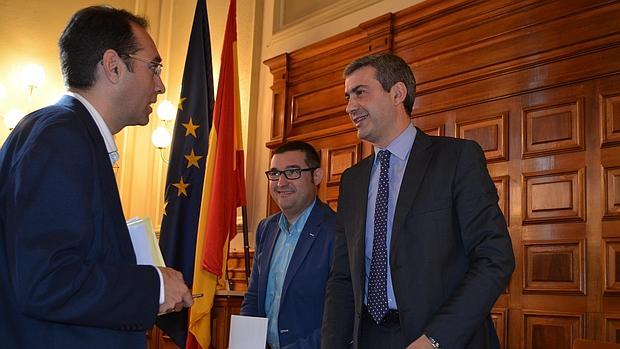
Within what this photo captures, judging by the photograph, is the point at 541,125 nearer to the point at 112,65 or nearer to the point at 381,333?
the point at 381,333

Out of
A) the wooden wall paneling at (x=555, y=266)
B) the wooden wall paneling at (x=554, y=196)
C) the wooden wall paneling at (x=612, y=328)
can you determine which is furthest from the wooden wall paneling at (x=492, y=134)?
the wooden wall paneling at (x=612, y=328)

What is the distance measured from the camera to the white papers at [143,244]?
187 cm

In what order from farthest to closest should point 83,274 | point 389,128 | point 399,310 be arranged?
point 389,128, point 399,310, point 83,274

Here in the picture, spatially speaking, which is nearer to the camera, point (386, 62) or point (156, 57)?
point (156, 57)

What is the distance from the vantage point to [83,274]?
1573 millimetres

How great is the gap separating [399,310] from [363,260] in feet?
0.89

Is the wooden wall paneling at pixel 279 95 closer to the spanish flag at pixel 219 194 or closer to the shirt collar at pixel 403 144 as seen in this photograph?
the spanish flag at pixel 219 194

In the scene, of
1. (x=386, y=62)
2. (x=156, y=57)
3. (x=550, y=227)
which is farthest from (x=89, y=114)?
(x=550, y=227)

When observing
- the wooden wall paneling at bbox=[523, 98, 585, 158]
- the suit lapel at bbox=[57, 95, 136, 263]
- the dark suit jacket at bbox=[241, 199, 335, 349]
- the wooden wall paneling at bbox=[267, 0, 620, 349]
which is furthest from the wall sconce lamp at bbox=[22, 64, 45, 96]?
the suit lapel at bbox=[57, 95, 136, 263]

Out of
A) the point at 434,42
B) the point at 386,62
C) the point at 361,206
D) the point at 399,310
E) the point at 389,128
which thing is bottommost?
the point at 399,310

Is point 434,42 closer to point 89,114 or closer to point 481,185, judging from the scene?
point 481,185

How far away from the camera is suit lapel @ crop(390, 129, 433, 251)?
2496 millimetres

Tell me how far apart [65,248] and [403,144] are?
150 centimetres

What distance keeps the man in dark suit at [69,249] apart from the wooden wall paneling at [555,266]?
9.92 feet
